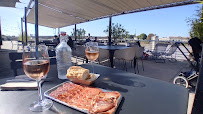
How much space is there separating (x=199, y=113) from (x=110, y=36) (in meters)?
5.27

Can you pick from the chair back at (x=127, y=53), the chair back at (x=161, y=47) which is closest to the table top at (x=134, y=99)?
the chair back at (x=127, y=53)

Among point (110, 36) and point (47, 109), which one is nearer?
point (47, 109)

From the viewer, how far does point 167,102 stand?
511 millimetres

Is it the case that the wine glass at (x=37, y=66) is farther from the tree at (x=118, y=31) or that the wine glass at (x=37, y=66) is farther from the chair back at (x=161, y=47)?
the chair back at (x=161, y=47)

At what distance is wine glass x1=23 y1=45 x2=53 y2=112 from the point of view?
48 cm

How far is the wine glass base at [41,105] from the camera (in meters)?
0.45

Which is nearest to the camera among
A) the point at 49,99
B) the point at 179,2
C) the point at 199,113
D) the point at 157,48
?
the point at 49,99

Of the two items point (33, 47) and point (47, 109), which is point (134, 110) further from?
point (33, 47)

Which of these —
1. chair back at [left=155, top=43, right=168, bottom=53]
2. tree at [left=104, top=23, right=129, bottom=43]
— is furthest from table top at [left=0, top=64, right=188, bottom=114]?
chair back at [left=155, top=43, right=168, bottom=53]

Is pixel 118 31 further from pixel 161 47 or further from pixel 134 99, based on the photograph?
pixel 134 99

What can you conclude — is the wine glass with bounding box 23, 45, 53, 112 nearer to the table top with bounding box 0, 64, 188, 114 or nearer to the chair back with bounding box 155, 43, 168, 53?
the table top with bounding box 0, 64, 188, 114

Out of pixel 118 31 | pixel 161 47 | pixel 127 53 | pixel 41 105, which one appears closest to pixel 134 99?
pixel 41 105

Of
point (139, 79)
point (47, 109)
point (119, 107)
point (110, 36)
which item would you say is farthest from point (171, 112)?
point (110, 36)

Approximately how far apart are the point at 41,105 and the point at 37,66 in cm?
17
